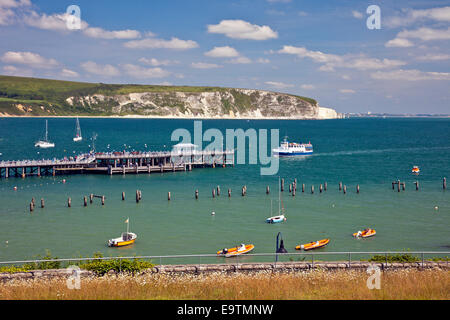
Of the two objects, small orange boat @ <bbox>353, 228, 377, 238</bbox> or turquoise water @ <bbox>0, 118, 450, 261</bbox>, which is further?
small orange boat @ <bbox>353, 228, 377, 238</bbox>

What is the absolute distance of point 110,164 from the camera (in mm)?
94938

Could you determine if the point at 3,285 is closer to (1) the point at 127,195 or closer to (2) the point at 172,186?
(1) the point at 127,195

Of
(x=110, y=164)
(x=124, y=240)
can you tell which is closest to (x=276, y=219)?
(x=124, y=240)

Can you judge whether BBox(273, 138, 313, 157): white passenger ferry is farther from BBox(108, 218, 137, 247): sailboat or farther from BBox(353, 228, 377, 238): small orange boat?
BBox(108, 218, 137, 247): sailboat

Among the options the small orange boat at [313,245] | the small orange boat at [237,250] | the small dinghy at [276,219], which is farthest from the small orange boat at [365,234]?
the small orange boat at [237,250]

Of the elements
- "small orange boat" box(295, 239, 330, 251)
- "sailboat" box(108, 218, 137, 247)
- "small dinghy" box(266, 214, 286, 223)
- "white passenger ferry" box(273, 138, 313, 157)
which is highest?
"white passenger ferry" box(273, 138, 313, 157)

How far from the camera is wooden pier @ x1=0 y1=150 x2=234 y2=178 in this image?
84625 millimetres

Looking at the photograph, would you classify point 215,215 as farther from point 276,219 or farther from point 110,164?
point 110,164

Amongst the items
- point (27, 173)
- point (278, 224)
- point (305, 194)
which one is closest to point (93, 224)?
point (278, 224)

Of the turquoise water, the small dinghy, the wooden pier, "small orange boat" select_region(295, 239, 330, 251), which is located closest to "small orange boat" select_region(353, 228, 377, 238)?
the turquoise water

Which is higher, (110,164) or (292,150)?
(292,150)

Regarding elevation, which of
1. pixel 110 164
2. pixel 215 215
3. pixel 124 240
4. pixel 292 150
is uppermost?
pixel 292 150

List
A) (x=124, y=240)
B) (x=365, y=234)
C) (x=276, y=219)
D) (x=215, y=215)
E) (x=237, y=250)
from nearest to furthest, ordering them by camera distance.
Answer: (x=237, y=250)
(x=124, y=240)
(x=365, y=234)
(x=276, y=219)
(x=215, y=215)

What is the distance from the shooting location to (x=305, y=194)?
70.1 metres
